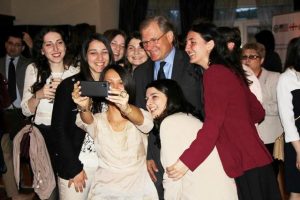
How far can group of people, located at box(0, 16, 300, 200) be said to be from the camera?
1918mm

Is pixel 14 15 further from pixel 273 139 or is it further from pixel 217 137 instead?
pixel 217 137

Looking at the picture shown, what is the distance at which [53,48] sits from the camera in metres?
2.84

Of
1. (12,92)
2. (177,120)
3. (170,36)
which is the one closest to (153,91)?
(177,120)

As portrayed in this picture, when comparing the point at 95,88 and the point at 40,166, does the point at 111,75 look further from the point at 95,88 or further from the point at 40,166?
the point at 40,166

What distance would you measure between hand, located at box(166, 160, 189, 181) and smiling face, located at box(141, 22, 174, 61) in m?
1.03

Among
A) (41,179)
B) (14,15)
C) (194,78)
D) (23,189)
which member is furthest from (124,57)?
(14,15)

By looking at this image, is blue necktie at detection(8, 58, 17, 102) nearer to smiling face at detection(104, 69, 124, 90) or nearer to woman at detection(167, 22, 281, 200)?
smiling face at detection(104, 69, 124, 90)

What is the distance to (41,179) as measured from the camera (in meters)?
2.69

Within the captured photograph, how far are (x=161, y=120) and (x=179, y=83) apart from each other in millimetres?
565

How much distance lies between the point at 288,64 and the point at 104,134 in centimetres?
146

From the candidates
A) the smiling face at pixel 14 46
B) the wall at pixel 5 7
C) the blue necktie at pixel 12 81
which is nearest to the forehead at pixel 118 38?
the blue necktie at pixel 12 81

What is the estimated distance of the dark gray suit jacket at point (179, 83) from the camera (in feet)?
8.08

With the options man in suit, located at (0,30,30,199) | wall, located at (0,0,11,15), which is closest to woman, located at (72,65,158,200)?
man in suit, located at (0,30,30,199)

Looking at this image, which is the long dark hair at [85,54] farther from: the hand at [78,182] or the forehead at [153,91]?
the hand at [78,182]
